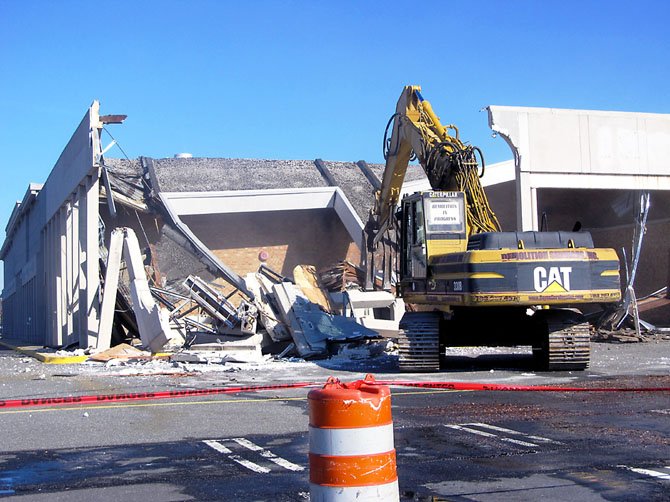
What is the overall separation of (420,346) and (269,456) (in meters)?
8.09

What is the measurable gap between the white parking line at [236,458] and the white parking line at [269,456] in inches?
7.0

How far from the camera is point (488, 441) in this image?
763 centimetres

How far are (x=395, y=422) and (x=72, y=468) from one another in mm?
3390

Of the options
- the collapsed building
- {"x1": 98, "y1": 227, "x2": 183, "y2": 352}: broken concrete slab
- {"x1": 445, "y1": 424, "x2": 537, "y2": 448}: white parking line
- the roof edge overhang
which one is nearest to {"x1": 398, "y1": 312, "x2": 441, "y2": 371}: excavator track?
the collapsed building

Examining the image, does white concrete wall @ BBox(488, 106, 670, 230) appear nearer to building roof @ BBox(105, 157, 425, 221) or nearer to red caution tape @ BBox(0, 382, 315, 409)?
building roof @ BBox(105, 157, 425, 221)

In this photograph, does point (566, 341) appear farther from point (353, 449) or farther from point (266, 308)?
point (353, 449)

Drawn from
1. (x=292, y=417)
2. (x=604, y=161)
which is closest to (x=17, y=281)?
(x=604, y=161)

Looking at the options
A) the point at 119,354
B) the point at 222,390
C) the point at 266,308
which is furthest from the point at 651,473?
the point at 119,354

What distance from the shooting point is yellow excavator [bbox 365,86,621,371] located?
45.6 feet

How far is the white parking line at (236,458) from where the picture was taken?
6.61m

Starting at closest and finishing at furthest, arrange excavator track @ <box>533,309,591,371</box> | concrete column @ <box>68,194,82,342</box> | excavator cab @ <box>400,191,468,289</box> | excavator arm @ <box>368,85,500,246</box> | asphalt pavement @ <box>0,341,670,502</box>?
asphalt pavement @ <box>0,341,670,502</box> < excavator track @ <box>533,309,591,371</box> < excavator cab @ <box>400,191,468,289</box> < excavator arm @ <box>368,85,500,246</box> < concrete column @ <box>68,194,82,342</box>

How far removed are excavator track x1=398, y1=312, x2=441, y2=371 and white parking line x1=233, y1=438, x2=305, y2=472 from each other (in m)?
7.28

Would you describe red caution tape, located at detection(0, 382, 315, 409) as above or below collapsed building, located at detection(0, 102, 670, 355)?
below

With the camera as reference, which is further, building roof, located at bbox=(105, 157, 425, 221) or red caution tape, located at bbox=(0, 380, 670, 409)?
building roof, located at bbox=(105, 157, 425, 221)
